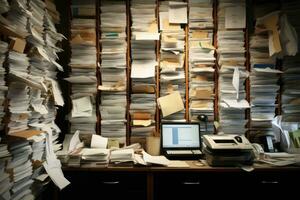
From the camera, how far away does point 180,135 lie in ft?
8.77

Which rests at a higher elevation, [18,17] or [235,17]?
[235,17]

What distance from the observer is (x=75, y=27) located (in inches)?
110

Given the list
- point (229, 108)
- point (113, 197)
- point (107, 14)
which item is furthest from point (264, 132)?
point (107, 14)

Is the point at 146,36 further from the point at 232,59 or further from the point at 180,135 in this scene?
the point at 180,135

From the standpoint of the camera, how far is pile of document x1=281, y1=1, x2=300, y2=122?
2713 mm

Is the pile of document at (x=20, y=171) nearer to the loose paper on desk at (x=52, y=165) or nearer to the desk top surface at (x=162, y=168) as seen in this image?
the loose paper on desk at (x=52, y=165)

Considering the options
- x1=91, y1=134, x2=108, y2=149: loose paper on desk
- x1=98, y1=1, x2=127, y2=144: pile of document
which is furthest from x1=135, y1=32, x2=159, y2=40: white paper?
x1=91, y1=134, x2=108, y2=149: loose paper on desk

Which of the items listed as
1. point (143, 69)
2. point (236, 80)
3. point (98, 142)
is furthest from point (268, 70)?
point (98, 142)

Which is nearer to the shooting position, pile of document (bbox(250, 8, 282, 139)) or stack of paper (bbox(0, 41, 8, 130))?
stack of paper (bbox(0, 41, 8, 130))

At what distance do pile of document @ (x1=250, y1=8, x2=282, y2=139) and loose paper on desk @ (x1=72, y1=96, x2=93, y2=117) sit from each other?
5.36ft

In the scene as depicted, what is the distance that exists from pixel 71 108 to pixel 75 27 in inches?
32.5

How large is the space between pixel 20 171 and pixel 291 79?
99.4 inches

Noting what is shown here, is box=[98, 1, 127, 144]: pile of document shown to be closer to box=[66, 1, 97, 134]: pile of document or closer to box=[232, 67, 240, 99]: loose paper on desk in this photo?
box=[66, 1, 97, 134]: pile of document

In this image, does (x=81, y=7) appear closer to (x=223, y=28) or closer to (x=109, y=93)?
(x=109, y=93)
